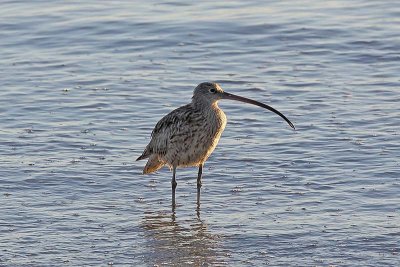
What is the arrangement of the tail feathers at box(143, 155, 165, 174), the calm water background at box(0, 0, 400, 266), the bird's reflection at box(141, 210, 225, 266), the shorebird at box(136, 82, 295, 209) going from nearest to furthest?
the bird's reflection at box(141, 210, 225, 266) → the calm water background at box(0, 0, 400, 266) → the shorebird at box(136, 82, 295, 209) → the tail feathers at box(143, 155, 165, 174)

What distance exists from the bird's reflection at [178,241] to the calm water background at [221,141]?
0.8 inches

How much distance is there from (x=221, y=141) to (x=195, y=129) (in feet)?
7.11

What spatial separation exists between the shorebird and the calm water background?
16.4 inches

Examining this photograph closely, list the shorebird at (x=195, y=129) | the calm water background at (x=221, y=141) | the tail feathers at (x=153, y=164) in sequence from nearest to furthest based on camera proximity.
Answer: the calm water background at (x=221, y=141), the shorebird at (x=195, y=129), the tail feathers at (x=153, y=164)

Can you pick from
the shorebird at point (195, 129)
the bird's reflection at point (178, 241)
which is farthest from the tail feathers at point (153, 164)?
the bird's reflection at point (178, 241)

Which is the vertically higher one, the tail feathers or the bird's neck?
the bird's neck

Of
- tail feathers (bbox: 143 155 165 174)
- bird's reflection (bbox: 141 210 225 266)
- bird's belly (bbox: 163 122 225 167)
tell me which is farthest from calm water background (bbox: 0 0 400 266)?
bird's belly (bbox: 163 122 225 167)

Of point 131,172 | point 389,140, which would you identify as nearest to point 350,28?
point 389,140

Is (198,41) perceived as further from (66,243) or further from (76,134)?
(66,243)

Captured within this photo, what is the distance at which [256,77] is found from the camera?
17.2 m

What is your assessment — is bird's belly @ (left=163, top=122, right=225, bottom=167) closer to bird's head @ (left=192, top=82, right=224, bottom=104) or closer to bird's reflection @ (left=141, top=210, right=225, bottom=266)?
bird's head @ (left=192, top=82, right=224, bottom=104)

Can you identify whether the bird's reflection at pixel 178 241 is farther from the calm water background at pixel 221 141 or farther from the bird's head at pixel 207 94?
the bird's head at pixel 207 94

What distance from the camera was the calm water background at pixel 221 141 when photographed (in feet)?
34.6

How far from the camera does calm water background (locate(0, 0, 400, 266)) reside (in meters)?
10.5
